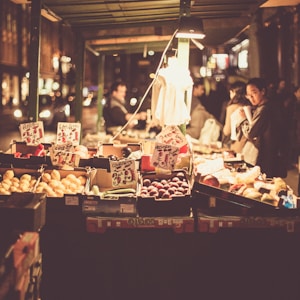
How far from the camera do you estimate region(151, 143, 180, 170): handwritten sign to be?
6.21m

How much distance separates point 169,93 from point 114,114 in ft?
17.1

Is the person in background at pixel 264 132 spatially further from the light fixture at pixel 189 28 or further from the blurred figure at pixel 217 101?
the blurred figure at pixel 217 101

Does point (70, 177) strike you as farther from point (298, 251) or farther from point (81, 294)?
point (298, 251)

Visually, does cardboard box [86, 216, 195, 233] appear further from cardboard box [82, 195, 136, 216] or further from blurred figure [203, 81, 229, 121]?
blurred figure [203, 81, 229, 121]

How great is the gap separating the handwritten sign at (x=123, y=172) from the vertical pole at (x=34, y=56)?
2911mm

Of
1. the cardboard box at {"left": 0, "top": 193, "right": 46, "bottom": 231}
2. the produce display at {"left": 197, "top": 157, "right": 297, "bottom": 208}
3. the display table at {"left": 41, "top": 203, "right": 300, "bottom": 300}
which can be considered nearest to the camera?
the cardboard box at {"left": 0, "top": 193, "right": 46, "bottom": 231}

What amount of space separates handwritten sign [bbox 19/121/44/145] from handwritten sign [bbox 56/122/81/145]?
0.29m

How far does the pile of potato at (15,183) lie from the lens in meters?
6.16

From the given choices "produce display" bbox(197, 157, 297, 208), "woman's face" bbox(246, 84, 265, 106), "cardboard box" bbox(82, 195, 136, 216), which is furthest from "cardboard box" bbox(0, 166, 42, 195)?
"woman's face" bbox(246, 84, 265, 106)

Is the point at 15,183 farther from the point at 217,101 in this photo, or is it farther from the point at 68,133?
the point at 217,101

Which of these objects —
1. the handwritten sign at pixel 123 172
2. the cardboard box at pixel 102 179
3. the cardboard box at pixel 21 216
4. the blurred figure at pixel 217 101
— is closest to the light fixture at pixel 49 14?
the cardboard box at pixel 102 179

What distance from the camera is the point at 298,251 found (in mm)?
5391

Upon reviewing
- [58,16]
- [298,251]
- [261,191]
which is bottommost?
[298,251]

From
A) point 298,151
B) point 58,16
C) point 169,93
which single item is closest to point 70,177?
point 169,93
